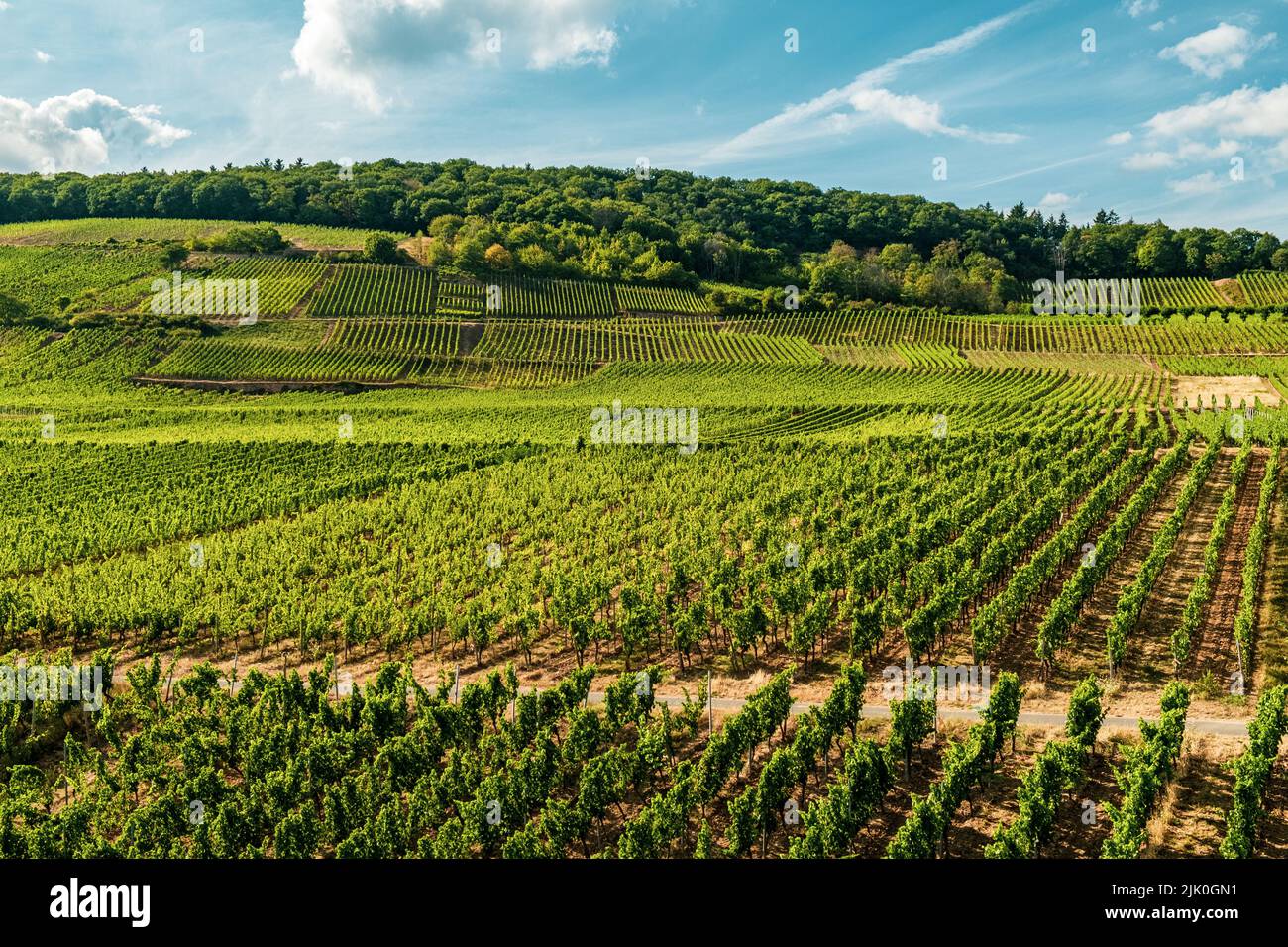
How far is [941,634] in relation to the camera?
3228 centimetres

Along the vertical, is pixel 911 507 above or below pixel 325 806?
above

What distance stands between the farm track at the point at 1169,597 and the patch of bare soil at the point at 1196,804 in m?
4.60

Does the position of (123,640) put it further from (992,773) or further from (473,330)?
(473,330)

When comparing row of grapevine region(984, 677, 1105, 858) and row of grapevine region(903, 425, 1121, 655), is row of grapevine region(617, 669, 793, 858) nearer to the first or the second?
row of grapevine region(984, 677, 1105, 858)

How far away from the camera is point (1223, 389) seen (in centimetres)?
8956

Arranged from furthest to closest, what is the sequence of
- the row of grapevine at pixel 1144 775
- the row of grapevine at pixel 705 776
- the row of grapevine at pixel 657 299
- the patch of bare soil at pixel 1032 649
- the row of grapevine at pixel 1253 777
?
the row of grapevine at pixel 657 299 → the patch of bare soil at pixel 1032 649 → the row of grapevine at pixel 705 776 → the row of grapevine at pixel 1144 775 → the row of grapevine at pixel 1253 777

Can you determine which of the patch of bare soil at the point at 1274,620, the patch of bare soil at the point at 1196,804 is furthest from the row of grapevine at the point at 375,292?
the patch of bare soil at the point at 1196,804

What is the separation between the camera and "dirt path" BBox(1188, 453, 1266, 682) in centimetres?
3002

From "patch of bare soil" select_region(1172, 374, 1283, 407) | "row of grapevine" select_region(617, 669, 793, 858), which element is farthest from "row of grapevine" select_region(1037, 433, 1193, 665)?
"patch of bare soil" select_region(1172, 374, 1283, 407)

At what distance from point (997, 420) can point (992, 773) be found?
53187mm

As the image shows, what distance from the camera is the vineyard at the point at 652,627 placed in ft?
71.5

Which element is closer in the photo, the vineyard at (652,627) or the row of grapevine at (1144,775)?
the row of grapevine at (1144,775)

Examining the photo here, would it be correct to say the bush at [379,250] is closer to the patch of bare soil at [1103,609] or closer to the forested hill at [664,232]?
the forested hill at [664,232]
